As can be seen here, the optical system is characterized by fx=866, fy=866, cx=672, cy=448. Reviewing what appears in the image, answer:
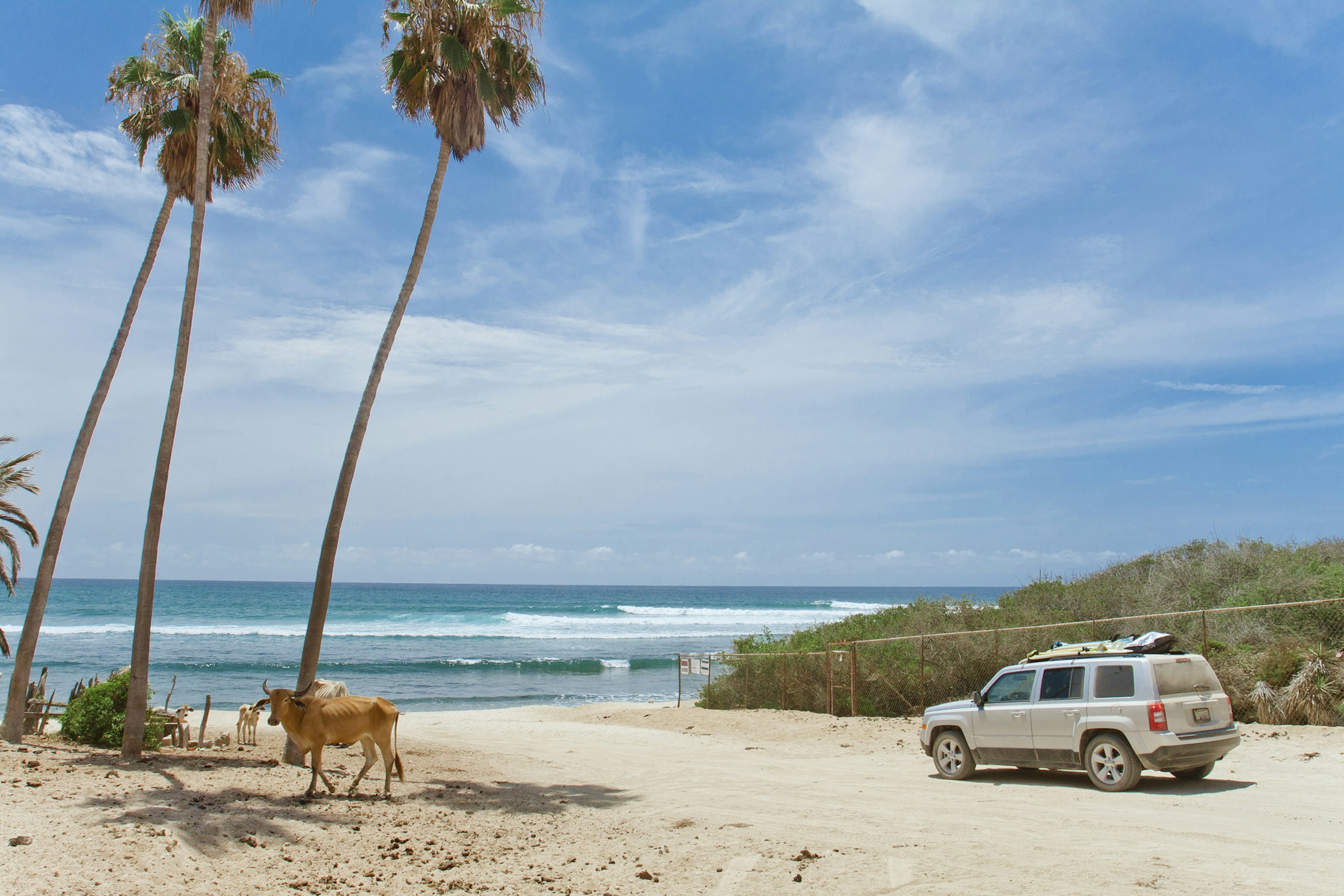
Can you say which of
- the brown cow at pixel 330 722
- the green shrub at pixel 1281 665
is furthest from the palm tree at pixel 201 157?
the green shrub at pixel 1281 665

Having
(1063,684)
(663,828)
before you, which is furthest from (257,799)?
(1063,684)

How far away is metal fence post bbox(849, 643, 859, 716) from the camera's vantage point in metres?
19.0

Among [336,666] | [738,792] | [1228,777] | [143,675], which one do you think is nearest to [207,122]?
[143,675]

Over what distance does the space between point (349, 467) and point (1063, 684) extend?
32.2ft

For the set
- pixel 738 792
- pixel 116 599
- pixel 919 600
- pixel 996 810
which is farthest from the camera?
pixel 116 599

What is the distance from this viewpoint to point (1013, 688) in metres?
11.3

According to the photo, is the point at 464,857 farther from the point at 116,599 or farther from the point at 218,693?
the point at 116,599

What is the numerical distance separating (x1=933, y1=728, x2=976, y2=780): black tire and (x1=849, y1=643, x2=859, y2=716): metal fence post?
22.9 feet

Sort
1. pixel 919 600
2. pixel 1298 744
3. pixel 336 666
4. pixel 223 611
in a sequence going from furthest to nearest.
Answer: pixel 223 611, pixel 336 666, pixel 919 600, pixel 1298 744

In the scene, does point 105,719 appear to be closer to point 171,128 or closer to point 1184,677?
point 171,128

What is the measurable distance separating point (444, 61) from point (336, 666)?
34909 millimetres

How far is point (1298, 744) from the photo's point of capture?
12.7 meters

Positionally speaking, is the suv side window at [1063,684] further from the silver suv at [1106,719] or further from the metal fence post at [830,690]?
the metal fence post at [830,690]

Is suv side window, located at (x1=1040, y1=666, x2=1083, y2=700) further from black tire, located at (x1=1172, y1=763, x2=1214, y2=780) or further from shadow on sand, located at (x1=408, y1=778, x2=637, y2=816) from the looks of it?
shadow on sand, located at (x1=408, y1=778, x2=637, y2=816)
